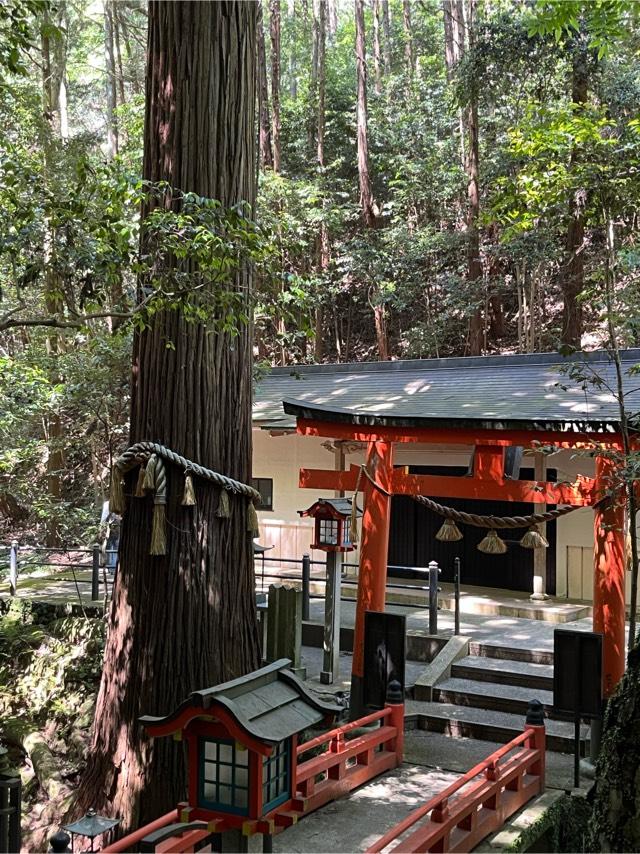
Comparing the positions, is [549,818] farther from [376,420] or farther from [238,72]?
[238,72]

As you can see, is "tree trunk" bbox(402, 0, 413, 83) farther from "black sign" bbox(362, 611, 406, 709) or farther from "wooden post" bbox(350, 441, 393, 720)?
"black sign" bbox(362, 611, 406, 709)

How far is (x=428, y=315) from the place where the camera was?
77.2ft

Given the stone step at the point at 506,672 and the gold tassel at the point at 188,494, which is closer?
the gold tassel at the point at 188,494

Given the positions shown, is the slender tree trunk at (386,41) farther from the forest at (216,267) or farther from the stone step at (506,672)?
the stone step at (506,672)

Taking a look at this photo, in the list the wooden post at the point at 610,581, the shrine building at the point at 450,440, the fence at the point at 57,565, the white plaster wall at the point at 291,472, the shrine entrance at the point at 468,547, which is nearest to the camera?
the wooden post at the point at 610,581

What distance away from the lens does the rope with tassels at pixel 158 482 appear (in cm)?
699

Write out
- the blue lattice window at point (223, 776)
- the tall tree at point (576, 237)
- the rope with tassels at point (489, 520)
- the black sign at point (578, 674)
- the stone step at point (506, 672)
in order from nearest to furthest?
the blue lattice window at point (223, 776) < the black sign at point (578, 674) < the rope with tassels at point (489, 520) < the stone step at point (506, 672) < the tall tree at point (576, 237)

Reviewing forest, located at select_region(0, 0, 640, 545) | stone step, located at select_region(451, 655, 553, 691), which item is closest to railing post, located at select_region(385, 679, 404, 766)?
stone step, located at select_region(451, 655, 553, 691)

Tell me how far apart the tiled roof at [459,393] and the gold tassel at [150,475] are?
239 cm

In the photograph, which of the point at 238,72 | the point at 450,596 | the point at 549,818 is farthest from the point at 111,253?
the point at 450,596

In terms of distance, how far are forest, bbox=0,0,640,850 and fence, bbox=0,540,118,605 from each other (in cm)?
75

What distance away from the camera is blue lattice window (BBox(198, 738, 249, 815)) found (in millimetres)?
4719

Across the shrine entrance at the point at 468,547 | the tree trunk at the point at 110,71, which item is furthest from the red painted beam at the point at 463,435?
the tree trunk at the point at 110,71

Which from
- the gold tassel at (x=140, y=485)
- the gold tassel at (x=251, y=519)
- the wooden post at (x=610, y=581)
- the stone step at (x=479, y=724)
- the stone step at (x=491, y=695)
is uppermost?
the gold tassel at (x=140, y=485)
